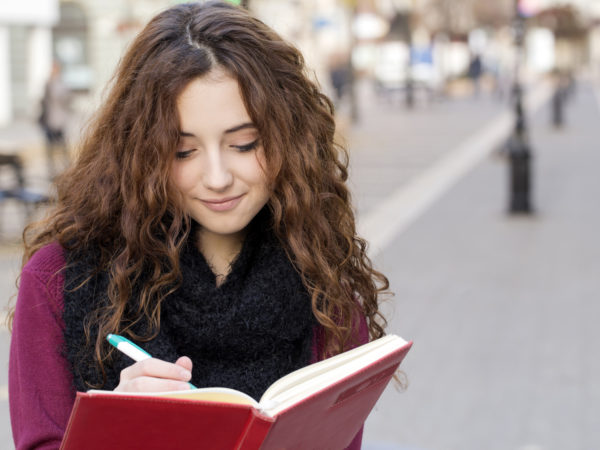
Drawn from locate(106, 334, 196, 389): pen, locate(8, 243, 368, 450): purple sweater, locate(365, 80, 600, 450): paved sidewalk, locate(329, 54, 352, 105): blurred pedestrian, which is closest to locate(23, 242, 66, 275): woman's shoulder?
locate(8, 243, 368, 450): purple sweater

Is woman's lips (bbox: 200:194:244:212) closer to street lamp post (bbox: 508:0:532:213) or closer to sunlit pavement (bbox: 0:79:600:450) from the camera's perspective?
sunlit pavement (bbox: 0:79:600:450)

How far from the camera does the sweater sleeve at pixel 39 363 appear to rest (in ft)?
5.15

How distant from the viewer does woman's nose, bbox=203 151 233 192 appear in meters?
1.62

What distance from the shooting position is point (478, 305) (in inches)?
266

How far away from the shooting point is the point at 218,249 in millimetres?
1795

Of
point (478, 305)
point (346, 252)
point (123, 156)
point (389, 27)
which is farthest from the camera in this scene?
point (389, 27)

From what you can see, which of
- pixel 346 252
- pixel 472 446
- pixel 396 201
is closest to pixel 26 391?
pixel 346 252

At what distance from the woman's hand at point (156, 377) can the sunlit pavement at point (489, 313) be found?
3.11 ft

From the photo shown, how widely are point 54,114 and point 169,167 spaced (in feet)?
46.9

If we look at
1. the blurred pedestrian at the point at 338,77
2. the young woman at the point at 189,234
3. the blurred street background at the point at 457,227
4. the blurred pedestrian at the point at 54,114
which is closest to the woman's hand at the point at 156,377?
the young woman at the point at 189,234

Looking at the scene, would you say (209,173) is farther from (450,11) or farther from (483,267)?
(450,11)

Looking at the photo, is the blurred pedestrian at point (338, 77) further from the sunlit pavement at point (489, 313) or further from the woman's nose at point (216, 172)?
the woman's nose at point (216, 172)

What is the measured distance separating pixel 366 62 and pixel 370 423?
58.0 meters

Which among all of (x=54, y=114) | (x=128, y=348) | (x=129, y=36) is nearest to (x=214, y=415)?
(x=128, y=348)
